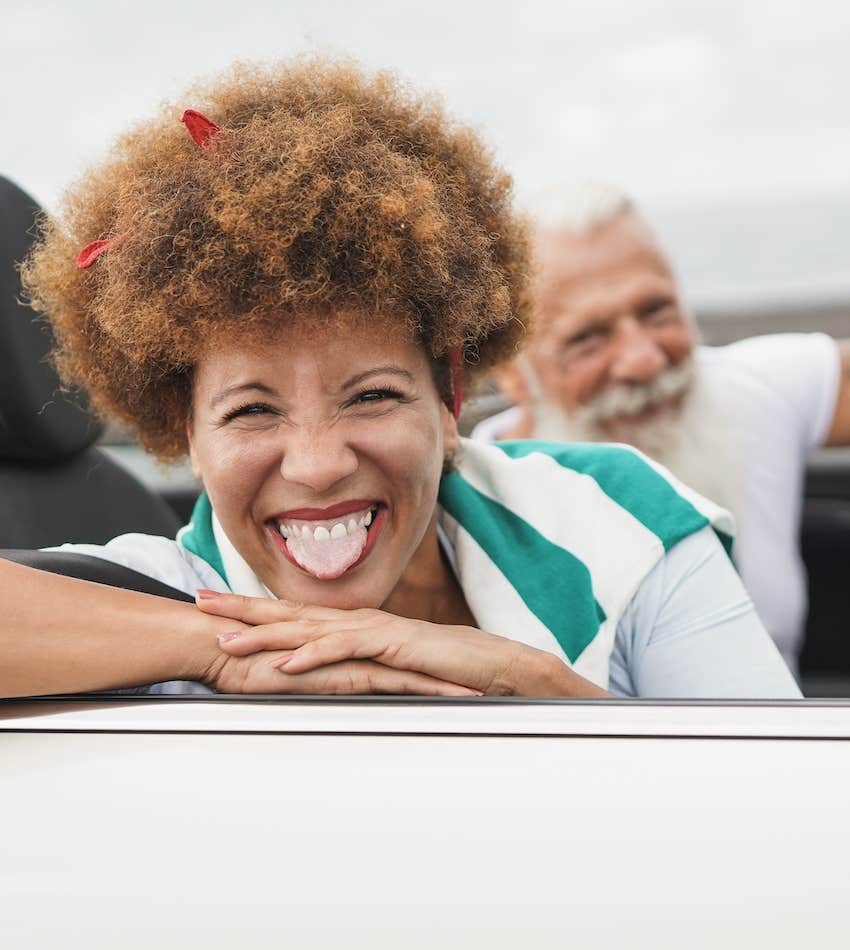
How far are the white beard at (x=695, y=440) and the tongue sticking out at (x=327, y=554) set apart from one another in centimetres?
132

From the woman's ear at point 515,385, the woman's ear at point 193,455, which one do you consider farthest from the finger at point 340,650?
the woman's ear at point 515,385

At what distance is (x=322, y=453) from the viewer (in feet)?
5.08

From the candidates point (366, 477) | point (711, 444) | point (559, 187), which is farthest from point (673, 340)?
point (366, 477)

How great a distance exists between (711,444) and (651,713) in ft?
5.11

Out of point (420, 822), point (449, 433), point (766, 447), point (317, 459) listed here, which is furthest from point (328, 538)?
point (766, 447)

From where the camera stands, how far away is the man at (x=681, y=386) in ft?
9.07

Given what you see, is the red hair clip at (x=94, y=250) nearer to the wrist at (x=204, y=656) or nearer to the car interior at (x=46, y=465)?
the car interior at (x=46, y=465)

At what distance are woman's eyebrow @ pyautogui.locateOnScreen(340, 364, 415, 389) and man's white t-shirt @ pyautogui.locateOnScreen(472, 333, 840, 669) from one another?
1.27 meters

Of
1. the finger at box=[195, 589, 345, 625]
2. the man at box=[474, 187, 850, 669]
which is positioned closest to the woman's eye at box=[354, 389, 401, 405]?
the finger at box=[195, 589, 345, 625]

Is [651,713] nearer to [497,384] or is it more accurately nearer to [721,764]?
[721,764]

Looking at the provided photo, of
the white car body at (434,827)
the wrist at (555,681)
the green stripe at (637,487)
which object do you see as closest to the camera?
the white car body at (434,827)

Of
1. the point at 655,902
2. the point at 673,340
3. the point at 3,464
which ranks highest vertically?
the point at 673,340

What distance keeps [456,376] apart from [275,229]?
394 mm

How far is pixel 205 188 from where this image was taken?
1.57 m
